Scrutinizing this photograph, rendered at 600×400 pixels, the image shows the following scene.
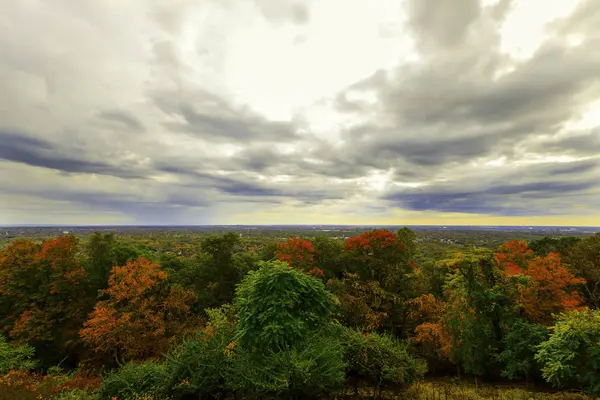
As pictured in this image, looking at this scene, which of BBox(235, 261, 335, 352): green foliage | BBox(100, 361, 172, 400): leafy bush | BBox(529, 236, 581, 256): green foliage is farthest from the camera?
BBox(529, 236, 581, 256): green foliage

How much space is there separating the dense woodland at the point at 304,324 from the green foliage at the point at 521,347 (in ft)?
0.32

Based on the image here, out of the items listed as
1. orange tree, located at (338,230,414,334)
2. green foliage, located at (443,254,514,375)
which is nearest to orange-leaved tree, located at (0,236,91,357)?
orange tree, located at (338,230,414,334)

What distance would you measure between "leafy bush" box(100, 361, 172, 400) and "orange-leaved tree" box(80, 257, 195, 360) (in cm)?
1017

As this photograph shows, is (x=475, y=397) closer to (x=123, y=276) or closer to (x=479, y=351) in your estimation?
(x=479, y=351)

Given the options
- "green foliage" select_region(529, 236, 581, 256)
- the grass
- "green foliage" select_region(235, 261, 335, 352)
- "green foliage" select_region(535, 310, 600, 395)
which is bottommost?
the grass

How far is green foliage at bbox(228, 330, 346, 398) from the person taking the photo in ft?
37.8

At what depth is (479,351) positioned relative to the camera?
21.0 metres

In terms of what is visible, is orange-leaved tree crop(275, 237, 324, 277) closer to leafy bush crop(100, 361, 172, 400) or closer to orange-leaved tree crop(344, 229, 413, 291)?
orange-leaved tree crop(344, 229, 413, 291)

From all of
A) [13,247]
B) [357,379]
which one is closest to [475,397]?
[357,379]

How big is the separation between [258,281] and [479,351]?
17.8 meters

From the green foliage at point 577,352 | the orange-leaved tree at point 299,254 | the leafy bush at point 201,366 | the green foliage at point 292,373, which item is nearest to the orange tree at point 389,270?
the orange-leaved tree at point 299,254

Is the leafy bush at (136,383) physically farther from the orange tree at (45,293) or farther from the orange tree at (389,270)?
the orange tree at (389,270)

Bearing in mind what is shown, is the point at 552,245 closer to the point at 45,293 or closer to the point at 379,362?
the point at 379,362

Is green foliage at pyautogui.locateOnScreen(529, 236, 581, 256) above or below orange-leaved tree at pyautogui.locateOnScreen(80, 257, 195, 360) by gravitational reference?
above
